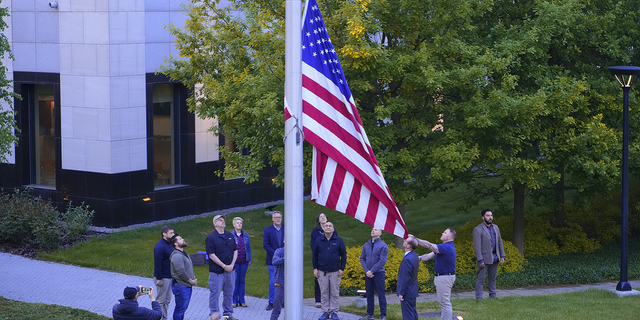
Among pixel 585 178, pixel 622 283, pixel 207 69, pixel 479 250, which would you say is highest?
pixel 207 69

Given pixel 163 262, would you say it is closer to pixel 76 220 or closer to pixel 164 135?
pixel 76 220

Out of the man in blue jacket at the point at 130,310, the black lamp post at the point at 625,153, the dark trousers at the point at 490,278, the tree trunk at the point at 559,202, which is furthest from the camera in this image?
the tree trunk at the point at 559,202

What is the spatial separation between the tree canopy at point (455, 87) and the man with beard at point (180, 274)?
3.49m

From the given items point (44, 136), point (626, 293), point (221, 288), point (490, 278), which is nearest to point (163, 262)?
point (221, 288)

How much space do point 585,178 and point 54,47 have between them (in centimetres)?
1536

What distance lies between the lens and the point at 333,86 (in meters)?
6.98

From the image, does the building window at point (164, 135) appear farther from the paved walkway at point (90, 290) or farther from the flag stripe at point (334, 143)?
the flag stripe at point (334, 143)

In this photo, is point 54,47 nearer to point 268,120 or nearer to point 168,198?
point 168,198

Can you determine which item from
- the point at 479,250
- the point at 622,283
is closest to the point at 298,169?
the point at 479,250

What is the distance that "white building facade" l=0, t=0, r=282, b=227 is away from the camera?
19.6 meters

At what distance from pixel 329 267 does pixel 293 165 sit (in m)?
5.34

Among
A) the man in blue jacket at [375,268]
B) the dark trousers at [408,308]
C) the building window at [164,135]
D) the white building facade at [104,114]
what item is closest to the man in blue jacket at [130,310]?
the dark trousers at [408,308]

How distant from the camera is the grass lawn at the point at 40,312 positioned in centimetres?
1122

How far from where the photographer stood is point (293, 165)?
6426 mm
